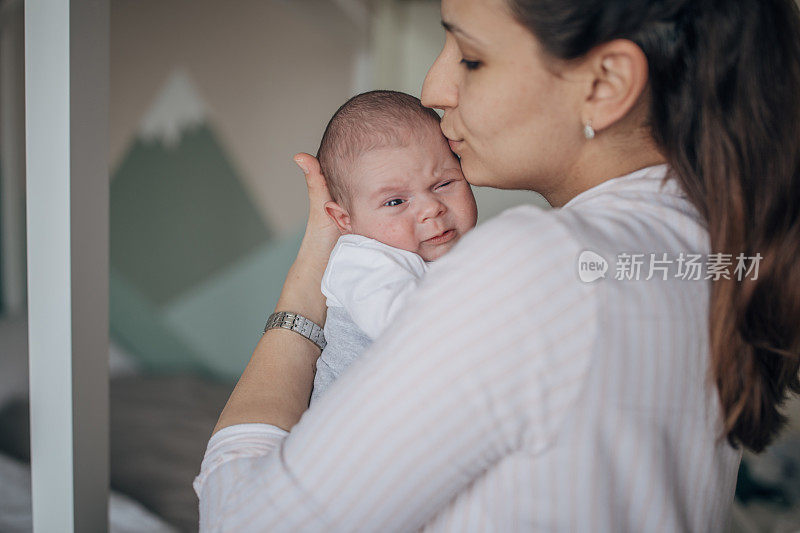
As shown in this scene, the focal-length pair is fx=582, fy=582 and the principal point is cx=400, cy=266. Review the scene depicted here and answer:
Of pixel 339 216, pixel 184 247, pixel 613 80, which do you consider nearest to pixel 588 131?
pixel 613 80

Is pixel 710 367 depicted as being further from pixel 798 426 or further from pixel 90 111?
pixel 798 426

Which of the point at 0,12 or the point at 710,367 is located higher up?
the point at 0,12

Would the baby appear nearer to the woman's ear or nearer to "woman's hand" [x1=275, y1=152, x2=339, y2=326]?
"woman's hand" [x1=275, y1=152, x2=339, y2=326]

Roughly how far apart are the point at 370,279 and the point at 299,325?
133mm

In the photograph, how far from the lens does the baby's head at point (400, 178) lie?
36.7 inches

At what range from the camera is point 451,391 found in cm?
47

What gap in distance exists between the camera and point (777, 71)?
609mm

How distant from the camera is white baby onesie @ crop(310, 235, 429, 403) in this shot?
819 millimetres

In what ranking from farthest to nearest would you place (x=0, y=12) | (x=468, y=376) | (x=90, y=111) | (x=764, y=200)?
(x=0, y=12), (x=90, y=111), (x=764, y=200), (x=468, y=376)

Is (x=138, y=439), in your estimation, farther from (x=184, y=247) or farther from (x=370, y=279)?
(x=370, y=279)

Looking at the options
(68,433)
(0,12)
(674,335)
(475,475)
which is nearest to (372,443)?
(475,475)

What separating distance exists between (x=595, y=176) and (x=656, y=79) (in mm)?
123

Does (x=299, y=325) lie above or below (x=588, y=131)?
below

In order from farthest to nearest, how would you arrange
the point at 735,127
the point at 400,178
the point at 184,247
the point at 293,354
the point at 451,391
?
the point at 184,247
the point at 400,178
the point at 293,354
the point at 735,127
the point at 451,391
